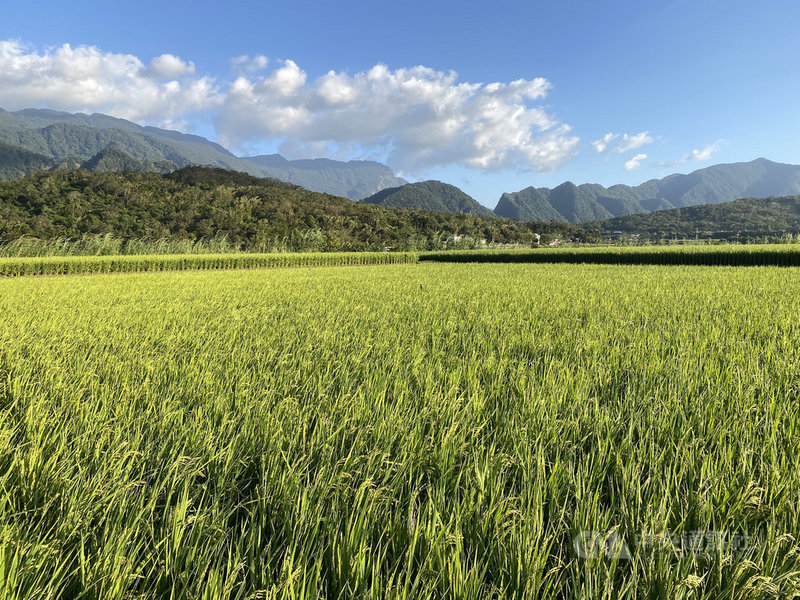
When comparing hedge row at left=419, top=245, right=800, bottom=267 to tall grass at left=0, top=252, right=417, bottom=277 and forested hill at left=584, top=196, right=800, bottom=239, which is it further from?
forested hill at left=584, top=196, right=800, bottom=239

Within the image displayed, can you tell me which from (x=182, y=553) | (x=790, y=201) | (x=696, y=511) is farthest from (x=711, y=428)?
(x=790, y=201)

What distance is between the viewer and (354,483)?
147cm

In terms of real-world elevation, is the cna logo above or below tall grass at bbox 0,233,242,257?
below

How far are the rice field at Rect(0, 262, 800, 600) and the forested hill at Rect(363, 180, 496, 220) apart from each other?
424ft

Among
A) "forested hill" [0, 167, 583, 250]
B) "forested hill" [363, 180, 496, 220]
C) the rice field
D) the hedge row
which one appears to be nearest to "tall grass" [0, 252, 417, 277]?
the hedge row

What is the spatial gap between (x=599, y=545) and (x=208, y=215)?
4726 cm

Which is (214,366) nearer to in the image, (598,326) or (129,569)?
(129,569)

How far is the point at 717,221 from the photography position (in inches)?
3440

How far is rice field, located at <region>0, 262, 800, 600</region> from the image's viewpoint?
100 centimetres

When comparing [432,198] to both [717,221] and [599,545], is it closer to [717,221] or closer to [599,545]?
[717,221]

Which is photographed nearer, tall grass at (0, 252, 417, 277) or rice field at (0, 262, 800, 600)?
rice field at (0, 262, 800, 600)

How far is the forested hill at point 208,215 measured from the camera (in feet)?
115

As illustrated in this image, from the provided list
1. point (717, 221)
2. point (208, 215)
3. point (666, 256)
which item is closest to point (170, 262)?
point (208, 215)

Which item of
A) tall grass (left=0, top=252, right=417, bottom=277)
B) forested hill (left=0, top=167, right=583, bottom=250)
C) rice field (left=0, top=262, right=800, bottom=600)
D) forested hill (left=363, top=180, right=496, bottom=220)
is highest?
forested hill (left=363, top=180, right=496, bottom=220)
